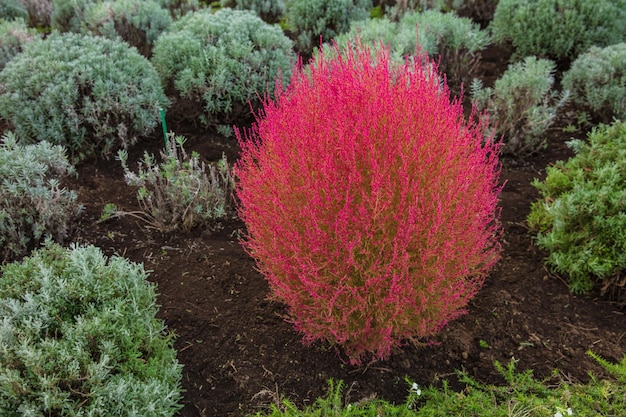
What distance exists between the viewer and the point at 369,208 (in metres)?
2.19

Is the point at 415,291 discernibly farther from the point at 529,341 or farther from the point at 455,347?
the point at 529,341

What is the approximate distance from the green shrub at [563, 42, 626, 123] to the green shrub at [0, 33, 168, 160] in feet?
12.5

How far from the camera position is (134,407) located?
6.55ft

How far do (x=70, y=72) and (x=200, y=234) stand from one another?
1729 mm

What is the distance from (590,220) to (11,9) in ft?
26.1

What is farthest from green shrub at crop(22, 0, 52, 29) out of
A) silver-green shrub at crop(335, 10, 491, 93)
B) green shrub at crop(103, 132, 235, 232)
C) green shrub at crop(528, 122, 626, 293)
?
green shrub at crop(528, 122, 626, 293)

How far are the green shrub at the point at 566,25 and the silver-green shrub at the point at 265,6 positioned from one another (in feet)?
11.0

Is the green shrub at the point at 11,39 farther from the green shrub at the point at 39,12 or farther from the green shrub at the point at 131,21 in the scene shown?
the green shrub at the point at 39,12

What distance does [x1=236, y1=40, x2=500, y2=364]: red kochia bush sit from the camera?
215cm

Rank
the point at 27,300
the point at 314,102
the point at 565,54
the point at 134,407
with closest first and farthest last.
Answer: the point at 134,407, the point at 27,300, the point at 314,102, the point at 565,54

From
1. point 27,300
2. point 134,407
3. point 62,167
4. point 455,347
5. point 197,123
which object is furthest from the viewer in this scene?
point 197,123

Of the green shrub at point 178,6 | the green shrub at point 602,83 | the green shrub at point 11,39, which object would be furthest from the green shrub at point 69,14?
the green shrub at point 602,83

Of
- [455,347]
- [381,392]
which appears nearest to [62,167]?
[381,392]

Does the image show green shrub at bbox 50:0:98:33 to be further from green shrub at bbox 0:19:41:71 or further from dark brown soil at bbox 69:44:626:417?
dark brown soil at bbox 69:44:626:417
